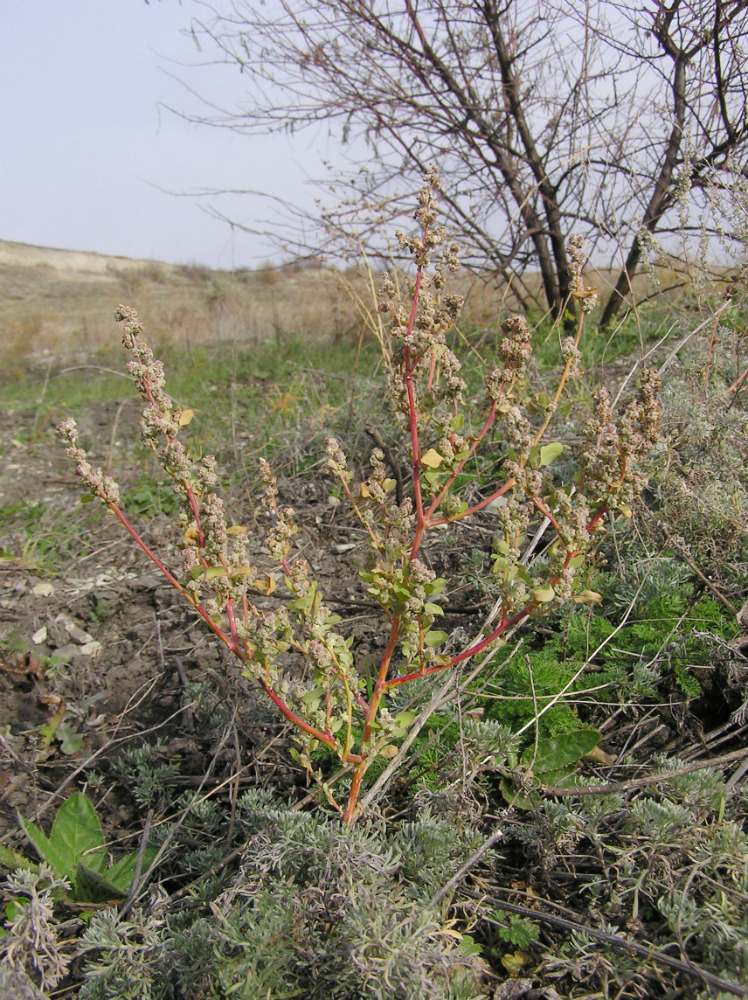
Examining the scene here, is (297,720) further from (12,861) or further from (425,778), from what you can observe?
(12,861)

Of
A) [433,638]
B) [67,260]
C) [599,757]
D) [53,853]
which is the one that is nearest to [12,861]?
[53,853]

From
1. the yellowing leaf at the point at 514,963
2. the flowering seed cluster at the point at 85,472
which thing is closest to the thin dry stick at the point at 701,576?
the yellowing leaf at the point at 514,963

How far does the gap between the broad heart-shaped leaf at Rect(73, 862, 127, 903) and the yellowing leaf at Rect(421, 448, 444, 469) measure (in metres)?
1.14

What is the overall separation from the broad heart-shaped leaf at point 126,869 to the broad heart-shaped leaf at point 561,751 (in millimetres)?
962

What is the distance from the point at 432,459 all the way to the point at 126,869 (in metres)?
1.25

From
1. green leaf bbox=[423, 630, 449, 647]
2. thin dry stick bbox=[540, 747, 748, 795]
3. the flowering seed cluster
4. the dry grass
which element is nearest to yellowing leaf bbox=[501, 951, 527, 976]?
thin dry stick bbox=[540, 747, 748, 795]

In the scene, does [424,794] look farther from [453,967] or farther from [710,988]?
[710,988]

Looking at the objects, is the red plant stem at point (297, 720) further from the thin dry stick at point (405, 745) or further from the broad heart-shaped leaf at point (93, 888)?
the broad heart-shaped leaf at point (93, 888)

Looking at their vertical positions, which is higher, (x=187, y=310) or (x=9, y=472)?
(x=187, y=310)

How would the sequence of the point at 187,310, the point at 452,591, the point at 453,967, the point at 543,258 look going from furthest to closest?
the point at 187,310
the point at 543,258
the point at 452,591
the point at 453,967

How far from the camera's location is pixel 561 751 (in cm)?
159

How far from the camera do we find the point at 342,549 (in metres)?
2.88

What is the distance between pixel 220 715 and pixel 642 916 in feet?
3.75

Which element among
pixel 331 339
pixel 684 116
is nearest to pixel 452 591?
pixel 684 116
